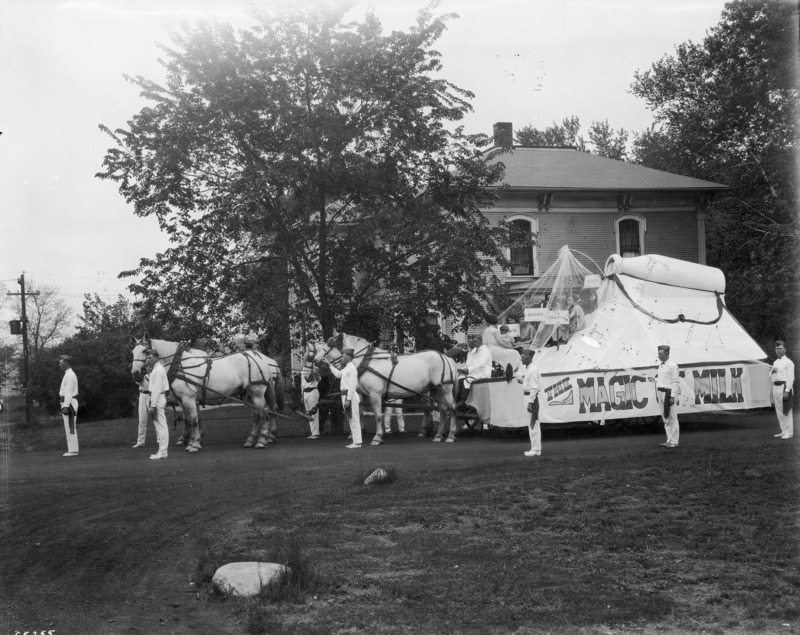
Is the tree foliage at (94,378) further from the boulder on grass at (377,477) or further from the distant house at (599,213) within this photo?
the boulder on grass at (377,477)

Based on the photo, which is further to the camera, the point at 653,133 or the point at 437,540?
the point at 653,133

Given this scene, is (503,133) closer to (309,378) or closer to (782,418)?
(309,378)

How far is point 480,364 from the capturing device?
67.2 ft

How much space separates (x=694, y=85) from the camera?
132ft

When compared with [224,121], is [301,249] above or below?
below

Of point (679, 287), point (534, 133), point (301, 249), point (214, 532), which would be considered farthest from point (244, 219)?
point (534, 133)

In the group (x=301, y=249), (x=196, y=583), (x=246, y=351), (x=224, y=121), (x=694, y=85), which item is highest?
(x=694, y=85)

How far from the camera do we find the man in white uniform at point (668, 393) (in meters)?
16.0

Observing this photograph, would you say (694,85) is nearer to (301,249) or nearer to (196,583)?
(301,249)

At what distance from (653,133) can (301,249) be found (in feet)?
119

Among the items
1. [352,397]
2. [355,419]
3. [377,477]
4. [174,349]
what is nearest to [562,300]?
[352,397]

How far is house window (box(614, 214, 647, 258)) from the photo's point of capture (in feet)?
124

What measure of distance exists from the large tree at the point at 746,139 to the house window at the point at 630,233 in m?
3.65

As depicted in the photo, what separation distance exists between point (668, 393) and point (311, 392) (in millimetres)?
8908
